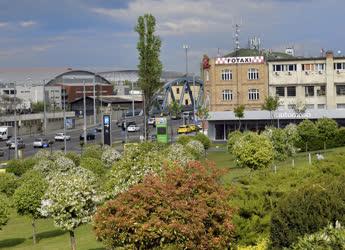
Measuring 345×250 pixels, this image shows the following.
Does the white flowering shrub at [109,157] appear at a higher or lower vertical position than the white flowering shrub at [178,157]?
lower

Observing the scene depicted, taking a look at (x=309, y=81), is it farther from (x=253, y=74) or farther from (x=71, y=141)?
(x=71, y=141)

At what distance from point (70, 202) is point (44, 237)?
32.9 feet

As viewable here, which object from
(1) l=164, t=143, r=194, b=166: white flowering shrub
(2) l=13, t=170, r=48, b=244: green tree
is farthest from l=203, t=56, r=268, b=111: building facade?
(2) l=13, t=170, r=48, b=244: green tree

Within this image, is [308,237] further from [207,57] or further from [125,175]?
[207,57]

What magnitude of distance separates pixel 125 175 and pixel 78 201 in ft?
9.64

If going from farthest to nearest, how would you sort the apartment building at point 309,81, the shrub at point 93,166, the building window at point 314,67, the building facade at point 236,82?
1. the building facade at point 236,82
2. the building window at point 314,67
3. the apartment building at point 309,81
4. the shrub at point 93,166

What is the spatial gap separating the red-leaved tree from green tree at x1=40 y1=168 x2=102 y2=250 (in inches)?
312

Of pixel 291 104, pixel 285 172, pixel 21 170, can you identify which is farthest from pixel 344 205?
pixel 291 104

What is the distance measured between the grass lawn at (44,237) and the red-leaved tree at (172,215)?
1025 centimetres

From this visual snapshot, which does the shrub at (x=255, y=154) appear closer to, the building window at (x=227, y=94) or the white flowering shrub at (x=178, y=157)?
the white flowering shrub at (x=178, y=157)

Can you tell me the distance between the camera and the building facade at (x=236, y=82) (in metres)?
100

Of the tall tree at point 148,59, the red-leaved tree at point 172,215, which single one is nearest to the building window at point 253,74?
the tall tree at point 148,59

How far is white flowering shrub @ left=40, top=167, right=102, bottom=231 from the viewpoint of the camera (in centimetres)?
2647

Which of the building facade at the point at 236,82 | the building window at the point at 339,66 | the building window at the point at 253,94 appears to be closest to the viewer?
the building window at the point at 339,66
